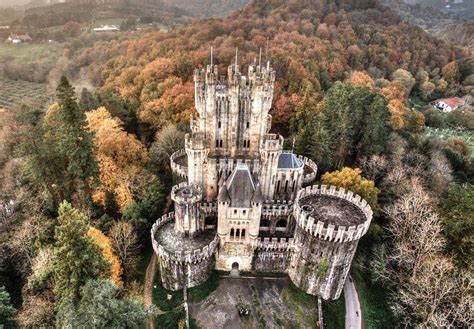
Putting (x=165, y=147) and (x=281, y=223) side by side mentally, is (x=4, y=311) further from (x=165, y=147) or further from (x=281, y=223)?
(x=165, y=147)

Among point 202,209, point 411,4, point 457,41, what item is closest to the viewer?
point 202,209

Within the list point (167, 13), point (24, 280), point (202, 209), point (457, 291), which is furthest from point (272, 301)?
point (167, 13)

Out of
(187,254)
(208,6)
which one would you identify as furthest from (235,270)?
(208,6)

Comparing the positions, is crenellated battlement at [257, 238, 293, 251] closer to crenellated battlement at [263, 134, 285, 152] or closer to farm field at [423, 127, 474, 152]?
crenellated battlement at [263, 134, 285, 152]

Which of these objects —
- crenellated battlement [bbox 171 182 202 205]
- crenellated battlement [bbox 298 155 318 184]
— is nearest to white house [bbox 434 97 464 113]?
crenellated battlement [bbox 298 155 318 184]

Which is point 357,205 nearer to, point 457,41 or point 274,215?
point 274,215

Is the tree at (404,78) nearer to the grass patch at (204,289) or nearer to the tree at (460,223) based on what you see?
the tree at (460,223)

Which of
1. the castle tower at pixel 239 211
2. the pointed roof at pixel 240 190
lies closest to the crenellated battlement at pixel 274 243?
the castle tower at pixel 239 211
